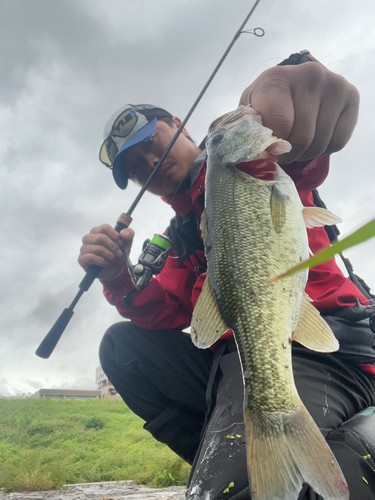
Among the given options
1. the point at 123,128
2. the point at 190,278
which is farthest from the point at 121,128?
the point at 190,278

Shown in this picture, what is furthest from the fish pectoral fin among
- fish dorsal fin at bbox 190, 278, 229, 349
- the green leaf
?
the green leaf

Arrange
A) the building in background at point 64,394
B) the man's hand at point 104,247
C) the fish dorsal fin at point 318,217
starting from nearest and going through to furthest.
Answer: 1. the fish dorsal fin at point 318,217
2. the man's hand at point 104,247
3. the building in background at point 64,394

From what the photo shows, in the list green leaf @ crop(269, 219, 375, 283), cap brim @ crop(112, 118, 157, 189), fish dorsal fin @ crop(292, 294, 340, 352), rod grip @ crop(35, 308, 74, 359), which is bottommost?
fish dorsal fin @ crop(292, 294, 340, 352)

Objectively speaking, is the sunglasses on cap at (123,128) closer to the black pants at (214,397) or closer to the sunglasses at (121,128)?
the sunglasses at (121,128)

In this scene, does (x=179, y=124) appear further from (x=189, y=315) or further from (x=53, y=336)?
(x=53, y=336)

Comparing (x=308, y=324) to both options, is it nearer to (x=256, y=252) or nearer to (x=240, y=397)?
(x=256, y=252)

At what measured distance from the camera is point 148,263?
242 cm

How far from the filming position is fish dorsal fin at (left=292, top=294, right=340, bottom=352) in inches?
53.4

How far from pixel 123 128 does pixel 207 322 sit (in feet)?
7.84

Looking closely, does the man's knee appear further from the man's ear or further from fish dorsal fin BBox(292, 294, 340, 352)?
the man's ear

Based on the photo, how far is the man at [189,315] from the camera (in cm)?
151

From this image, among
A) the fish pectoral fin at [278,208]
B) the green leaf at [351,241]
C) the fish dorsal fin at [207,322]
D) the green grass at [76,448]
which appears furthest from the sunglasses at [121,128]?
the green grass at [76,448]

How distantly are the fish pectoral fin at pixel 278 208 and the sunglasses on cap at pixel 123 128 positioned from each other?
6.50 ft

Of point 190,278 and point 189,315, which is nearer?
point 189,315
